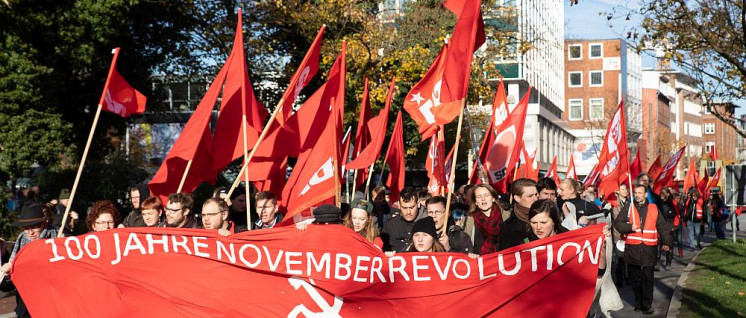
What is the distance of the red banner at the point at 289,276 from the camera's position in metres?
6.98

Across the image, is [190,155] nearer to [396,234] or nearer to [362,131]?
[396,234]

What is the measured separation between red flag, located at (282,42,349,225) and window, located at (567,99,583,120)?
92.6m

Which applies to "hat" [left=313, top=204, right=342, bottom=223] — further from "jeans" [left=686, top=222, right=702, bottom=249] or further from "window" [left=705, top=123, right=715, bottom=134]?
"window" [left=705, top=123, right=715, bottom=134]

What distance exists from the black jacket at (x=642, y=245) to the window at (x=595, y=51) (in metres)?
94.6

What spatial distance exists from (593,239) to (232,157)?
4.94m

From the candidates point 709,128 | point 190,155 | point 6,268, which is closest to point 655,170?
point 190,155

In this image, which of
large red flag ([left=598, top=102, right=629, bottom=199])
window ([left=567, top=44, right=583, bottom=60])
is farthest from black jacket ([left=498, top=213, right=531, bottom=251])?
window ([left=567, top=44, right=583, bottom=60])

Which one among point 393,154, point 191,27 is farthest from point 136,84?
point 393,154

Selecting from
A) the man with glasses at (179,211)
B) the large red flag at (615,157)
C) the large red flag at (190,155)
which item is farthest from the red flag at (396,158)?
the man with glasses at (179,211)

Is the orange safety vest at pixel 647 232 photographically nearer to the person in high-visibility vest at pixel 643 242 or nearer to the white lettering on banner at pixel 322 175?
the person in high-visibility vest at pixel 643 242

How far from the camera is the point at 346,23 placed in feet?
86.0

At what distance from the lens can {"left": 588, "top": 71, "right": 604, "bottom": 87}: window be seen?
102750mm

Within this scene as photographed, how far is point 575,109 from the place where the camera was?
102 metres

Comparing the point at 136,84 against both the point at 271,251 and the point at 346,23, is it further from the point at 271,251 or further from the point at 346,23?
the point at 271,251
